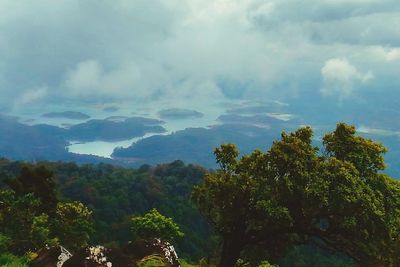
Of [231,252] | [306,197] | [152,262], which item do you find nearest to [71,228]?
[231,252]

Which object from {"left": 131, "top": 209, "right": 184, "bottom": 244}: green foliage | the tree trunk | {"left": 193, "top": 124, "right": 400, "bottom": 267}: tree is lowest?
the tree trunk

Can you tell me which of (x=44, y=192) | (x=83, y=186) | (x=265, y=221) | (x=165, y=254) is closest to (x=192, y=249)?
(x=83, y=186)

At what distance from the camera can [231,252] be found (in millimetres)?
34031

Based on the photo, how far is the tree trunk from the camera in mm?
33875

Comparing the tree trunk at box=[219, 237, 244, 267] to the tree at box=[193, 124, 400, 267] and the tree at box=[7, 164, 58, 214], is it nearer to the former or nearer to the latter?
the tree at box=[193, 124, 400, 267]

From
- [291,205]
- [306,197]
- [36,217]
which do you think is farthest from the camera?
[291,205]

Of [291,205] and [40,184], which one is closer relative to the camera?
[291,205]

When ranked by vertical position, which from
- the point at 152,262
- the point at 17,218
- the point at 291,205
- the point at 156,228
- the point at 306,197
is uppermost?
the point at 306,197

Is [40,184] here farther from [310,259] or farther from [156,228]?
[310,259]

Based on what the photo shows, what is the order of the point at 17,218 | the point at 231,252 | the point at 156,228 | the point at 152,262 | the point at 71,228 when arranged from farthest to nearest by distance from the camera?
1. the point at 71,228
2. the point at 231,252
3. the point at 156,228
4. the point at 17,218
5. the point at 152,262

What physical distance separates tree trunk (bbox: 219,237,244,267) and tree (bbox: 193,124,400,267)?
0.06m

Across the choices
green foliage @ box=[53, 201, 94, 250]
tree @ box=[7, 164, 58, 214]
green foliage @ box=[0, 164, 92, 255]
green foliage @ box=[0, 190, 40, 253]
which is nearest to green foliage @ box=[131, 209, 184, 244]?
green foliage @ box=[0, 164, 92, 255]

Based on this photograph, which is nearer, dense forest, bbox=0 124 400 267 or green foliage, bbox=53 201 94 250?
dense forest, bbox=0 124 400 267

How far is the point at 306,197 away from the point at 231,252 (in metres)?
7.01
